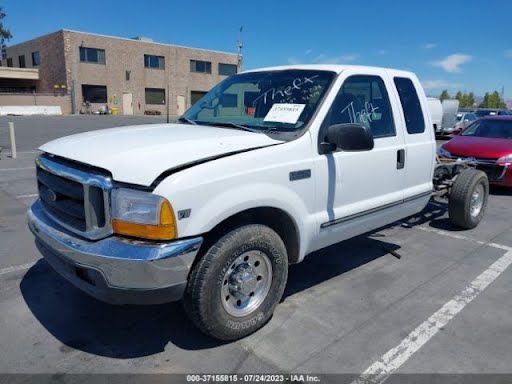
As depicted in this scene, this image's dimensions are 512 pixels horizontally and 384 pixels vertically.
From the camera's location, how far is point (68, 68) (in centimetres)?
4394

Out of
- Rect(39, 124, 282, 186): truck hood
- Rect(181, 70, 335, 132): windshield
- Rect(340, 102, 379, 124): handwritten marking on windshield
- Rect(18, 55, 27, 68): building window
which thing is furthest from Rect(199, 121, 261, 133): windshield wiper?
Rect(18, 55, 27, 68): building window

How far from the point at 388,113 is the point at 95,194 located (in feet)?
9.47

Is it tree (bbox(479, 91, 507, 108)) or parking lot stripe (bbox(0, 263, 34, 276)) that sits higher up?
tree (bbox(479, 91, 507, 108))

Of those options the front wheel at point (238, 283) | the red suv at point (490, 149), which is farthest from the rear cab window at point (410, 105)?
the red suv at point (490, 149)

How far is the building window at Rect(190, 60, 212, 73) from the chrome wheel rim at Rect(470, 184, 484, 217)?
5159 centimetres

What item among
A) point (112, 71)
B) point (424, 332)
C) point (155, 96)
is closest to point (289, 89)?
point (424, 332)

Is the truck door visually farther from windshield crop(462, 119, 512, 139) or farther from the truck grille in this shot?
windshield crop(462, 119, 512, 139)

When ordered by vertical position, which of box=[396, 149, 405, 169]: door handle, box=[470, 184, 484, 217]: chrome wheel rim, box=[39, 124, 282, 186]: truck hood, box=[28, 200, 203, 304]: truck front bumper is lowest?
box=[470, 184, 484, 217]: chrome wheel rim

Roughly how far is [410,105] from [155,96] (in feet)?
165

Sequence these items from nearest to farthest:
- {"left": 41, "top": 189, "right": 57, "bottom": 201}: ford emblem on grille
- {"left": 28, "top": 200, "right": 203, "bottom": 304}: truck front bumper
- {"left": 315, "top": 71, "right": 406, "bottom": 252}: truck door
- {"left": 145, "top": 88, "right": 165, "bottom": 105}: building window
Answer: {"left": 28, "top": 200, "right": 203, "bottom": 304}: truck front bumper, {"left": 41, "top": 189, "right": 57, "bottom": 201}: ford emblem on grille, {"left": 315, "top": 71, "right": 406, "bottom": 252}: truck door, {"left": 145, "top": 88, "right": 165, "bottom": 105}: building window

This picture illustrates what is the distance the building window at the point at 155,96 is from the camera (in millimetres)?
51269

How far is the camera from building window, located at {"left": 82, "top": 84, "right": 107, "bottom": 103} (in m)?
46.3

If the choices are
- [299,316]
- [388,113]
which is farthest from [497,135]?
[299,316]

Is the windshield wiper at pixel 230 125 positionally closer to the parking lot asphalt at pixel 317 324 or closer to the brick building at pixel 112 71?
the parking lot asphalt at pixel 317 324
